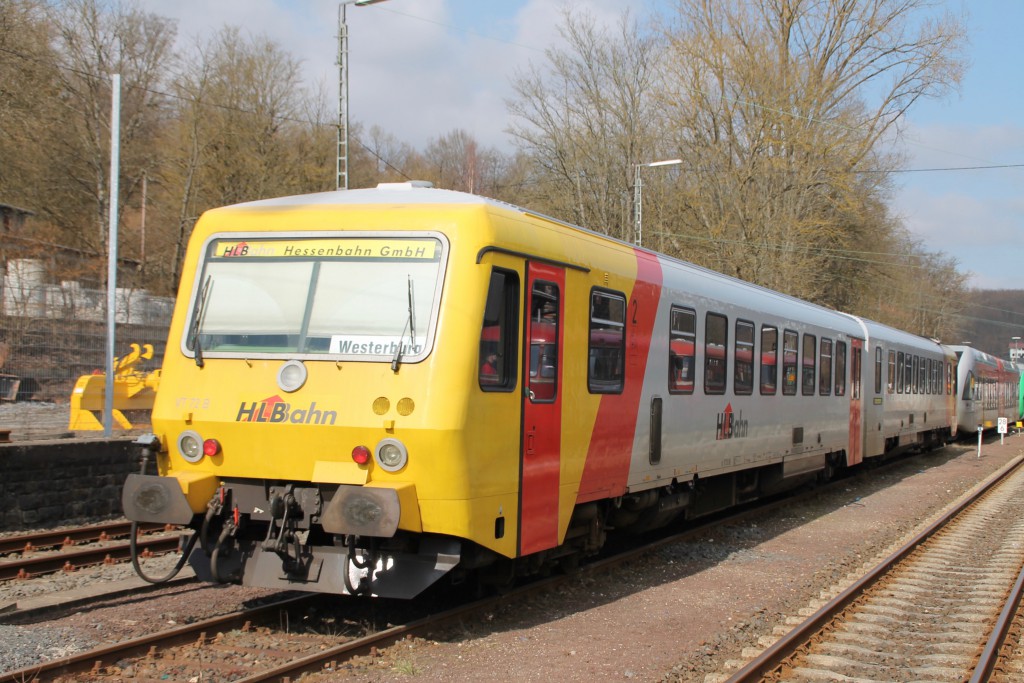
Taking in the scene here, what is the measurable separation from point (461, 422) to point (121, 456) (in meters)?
7.33

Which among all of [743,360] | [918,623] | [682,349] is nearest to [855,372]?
[743,360]

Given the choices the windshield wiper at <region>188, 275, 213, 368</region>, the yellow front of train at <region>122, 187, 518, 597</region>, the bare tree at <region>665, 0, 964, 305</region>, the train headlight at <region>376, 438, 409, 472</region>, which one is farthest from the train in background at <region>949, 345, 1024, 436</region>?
the windshield wiper at <region>188, 275, 213, 368</region>

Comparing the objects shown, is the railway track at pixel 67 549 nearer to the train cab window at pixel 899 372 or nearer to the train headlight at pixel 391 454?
the train headlight at pixel 391 454

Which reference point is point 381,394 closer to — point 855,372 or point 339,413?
point 339,413

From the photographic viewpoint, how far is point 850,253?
32.2 metres

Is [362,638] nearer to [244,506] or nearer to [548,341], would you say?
[244,506]

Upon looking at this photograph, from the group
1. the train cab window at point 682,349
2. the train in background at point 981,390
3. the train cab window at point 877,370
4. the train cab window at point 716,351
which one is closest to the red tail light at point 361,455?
the train cab window at point 682,349

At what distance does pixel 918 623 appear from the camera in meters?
7.94

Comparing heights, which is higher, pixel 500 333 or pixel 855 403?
pixel 500 333

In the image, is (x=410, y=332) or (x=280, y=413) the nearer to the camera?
(x=410, y=332)

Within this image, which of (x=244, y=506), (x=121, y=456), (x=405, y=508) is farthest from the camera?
(x=121, y=456)

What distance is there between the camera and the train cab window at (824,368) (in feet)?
47.5

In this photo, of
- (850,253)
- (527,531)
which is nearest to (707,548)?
(527,531)

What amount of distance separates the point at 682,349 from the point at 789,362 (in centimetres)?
394
